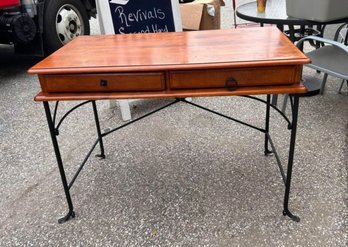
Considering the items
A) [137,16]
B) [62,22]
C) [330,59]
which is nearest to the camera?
[330,59]

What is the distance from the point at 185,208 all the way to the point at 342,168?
1.00m

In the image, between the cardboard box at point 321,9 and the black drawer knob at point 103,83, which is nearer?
the black drawer knob at point 103,83

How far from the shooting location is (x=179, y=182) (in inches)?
79.4

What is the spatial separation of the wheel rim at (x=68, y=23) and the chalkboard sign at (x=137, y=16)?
1298 millimetres

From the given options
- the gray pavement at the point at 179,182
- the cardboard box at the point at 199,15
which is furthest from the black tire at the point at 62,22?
the cardboard box at the point at 199,15


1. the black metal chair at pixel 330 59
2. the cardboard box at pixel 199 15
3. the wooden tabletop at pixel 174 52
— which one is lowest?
the black metal chair at pixel 330 59

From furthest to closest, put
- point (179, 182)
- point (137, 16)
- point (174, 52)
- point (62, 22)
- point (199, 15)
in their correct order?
point (62, 22) → point (199, 15) → point (137, 16) → point (179, 182) → point (174, 52)

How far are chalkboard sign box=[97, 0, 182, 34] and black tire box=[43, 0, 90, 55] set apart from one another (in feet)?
4.05

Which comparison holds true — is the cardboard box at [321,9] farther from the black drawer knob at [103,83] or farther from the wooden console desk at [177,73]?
the black drawer knob at [103,83]

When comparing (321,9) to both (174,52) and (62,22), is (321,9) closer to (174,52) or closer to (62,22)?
(174,52)

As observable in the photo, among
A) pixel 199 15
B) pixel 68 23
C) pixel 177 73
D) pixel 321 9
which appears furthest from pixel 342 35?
pixel 68 23

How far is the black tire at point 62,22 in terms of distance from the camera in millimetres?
3670

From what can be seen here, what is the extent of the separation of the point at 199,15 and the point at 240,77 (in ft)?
7.84

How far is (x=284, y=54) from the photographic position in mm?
1369
